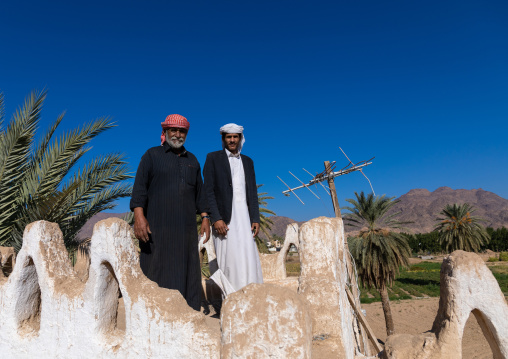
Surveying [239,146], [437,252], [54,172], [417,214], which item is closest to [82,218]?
[54,172]

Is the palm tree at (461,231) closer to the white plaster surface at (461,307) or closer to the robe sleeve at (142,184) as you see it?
the white plaster surface at (461,307)

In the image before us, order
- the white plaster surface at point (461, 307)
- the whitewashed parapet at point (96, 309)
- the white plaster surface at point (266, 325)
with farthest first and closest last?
the whitewashed parapet at point (96, 309), the white plaster surface at point (461, 307), the white plaster surface at point (266, 325)

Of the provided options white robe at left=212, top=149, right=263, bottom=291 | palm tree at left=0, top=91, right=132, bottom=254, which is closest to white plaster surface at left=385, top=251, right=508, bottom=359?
white robe at left=212, top=149, right=263, bottom=291

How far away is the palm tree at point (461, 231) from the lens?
96.1 feet

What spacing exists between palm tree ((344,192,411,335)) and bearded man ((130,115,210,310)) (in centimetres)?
1534

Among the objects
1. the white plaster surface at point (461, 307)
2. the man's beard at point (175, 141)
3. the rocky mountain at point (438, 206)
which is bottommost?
the white plaster surface at point (461, 307)

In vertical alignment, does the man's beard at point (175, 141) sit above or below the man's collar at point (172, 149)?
above

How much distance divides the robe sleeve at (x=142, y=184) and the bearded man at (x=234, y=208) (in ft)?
2.14

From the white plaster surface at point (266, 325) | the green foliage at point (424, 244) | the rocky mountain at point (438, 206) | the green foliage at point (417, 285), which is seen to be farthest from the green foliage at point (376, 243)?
the rocky mountain at point (438, 206)

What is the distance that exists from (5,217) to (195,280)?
4452 mm

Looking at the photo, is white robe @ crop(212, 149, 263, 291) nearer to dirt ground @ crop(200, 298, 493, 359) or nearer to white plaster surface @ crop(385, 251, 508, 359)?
white plaster surface @ crop(385, 251, 508, 359)

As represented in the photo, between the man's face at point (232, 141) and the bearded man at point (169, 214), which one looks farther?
the man's face at point (232, 141)

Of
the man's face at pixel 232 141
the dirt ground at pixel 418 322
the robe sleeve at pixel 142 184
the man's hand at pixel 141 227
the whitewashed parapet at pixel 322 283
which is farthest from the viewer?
the dirt ground at pixel 418 322

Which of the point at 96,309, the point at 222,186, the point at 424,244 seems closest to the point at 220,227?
the point at 222,186
